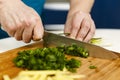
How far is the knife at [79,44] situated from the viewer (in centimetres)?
104

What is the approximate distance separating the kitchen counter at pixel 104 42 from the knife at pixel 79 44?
0.10 meters

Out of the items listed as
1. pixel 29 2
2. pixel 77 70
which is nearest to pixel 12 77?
pixel 77 70

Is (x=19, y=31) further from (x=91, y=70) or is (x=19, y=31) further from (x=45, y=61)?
(x=91, y=70)

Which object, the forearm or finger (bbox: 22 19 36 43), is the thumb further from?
the forearm

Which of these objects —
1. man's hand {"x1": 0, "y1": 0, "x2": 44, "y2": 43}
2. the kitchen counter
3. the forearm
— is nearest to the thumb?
man's hand {"x1": 0, "y1": 0, "x2": 44, "y2": 43}

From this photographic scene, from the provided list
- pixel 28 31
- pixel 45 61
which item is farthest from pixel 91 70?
pixel 28 31

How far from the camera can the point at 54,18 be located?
1.71 metres

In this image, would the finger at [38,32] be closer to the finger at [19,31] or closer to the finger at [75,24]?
the finger at [19,31]

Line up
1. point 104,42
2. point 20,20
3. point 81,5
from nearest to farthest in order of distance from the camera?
point 20,20 < point 104,42 < point 81,5

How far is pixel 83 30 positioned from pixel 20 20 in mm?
278

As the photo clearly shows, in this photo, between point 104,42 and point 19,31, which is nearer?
point 19,31

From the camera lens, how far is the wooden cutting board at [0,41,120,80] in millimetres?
917

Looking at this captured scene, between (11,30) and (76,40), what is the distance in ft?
0.75

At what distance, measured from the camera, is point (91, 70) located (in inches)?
37.6
